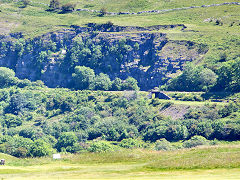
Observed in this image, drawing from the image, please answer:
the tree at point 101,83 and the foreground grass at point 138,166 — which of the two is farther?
the tree at point 101,83

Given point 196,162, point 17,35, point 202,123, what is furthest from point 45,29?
point 196,162

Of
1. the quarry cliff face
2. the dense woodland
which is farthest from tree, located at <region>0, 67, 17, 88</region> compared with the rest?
the quarry cliff face

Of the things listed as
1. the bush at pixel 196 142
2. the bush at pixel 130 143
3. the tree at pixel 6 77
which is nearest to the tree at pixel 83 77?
the tree at pixel 6 77

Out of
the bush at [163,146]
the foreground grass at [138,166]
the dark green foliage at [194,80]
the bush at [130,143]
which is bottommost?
the bush at [130,143]

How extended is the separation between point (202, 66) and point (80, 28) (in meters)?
50.5

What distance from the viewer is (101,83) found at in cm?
14188

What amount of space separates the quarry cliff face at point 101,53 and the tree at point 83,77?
19.0 feet

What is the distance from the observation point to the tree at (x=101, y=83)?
141 m

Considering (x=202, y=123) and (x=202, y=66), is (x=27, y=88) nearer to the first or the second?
(x=202, y=66)

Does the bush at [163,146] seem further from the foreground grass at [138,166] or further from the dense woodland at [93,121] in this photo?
the foreground grass at [138,166]

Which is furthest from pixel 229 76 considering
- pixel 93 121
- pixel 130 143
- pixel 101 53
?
pixel 101 53

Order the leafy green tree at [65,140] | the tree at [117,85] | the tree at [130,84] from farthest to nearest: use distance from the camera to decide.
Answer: the tree at [117,85] → the tree at [130,84] → the leafy green tree at [65,140]

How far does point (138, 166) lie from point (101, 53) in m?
120

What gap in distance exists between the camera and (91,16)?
176 meters
